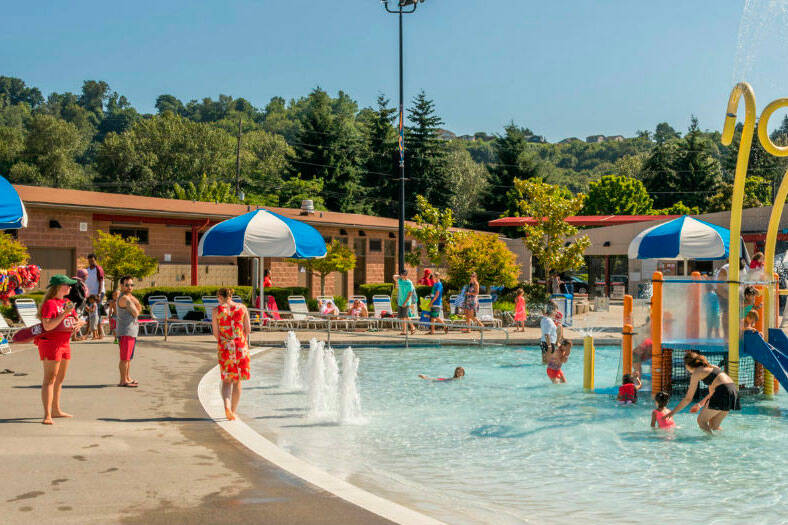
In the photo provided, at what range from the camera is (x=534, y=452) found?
359 inches

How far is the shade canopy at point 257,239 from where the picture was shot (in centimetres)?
1781

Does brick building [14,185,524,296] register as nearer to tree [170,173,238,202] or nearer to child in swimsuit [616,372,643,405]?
child in swimsuit [616,372,643,405]

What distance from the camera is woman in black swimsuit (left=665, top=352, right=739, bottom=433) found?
10.1m

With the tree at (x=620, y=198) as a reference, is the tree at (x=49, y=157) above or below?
above

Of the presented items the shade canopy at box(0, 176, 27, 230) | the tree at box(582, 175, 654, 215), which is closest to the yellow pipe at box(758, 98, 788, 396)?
the shade canopy at box(0, 176, 27, 230)

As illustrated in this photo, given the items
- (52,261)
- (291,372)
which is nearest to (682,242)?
(291,372)

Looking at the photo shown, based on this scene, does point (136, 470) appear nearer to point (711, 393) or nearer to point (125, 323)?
point (125, 323)

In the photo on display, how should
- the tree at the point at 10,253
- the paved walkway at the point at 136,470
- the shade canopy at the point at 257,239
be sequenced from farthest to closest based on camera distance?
the tree at the point at 10,253 < the shade canopy at the point at 257,239 < the paved walkway at the point at 136,470

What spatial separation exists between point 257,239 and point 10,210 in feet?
23.6

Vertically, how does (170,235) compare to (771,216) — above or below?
above

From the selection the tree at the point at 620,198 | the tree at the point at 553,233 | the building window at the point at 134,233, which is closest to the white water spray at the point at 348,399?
the building window at the point at 134,233

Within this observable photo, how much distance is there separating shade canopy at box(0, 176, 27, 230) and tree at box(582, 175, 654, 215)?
66203mm

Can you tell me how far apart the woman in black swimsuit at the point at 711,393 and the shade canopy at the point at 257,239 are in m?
9.84

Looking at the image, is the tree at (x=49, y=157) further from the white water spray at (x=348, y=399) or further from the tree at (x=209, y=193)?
the white water spray at (x=348, y=399)
